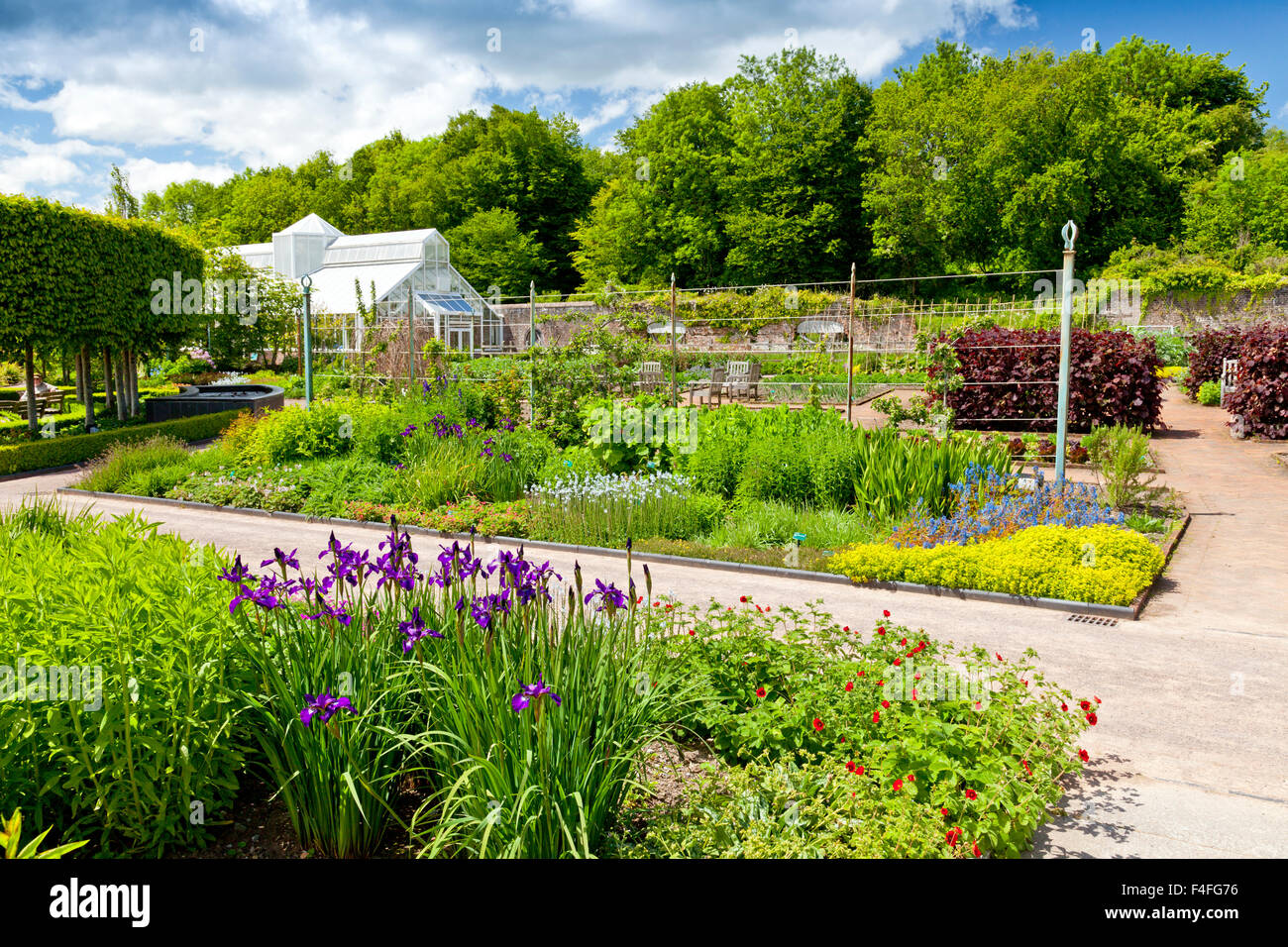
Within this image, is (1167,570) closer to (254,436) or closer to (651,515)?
(651,515)

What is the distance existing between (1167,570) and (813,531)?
10.1 ft

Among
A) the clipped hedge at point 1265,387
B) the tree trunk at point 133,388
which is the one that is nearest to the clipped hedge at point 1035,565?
the clipped hedge at point 1265,387

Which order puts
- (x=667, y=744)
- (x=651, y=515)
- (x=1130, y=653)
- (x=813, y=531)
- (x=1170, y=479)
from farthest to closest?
(x=1170, y=479), (x=651, y=515), (x=813, y=531), (x=1130, y=653), (x=667, y=744)

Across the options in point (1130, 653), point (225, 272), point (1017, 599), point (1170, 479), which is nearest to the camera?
point (1130, 653)

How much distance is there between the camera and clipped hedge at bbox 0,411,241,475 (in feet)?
46.1

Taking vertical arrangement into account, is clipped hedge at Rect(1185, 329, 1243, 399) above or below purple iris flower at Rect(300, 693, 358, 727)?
above

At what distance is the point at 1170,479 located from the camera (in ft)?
38.9

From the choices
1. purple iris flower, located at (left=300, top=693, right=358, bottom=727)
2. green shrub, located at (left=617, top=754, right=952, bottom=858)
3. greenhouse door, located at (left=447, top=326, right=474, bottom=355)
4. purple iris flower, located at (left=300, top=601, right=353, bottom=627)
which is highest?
greenhouse door, located at (left=447, top=326, right=474, bottom=355)

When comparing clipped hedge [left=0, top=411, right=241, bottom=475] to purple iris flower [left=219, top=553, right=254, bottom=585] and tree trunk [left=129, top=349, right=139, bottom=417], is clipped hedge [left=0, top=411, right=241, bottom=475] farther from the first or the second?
purple iris flower [left=219, top=553, right=254, bottom=585]

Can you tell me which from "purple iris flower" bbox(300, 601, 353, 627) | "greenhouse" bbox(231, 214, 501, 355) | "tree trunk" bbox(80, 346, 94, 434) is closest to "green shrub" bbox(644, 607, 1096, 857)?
"purple iris flower" bbox(300, 601, 353, 627)

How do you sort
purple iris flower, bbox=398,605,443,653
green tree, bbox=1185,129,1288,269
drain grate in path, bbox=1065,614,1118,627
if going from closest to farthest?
purple iris flower, bbox=398,605,443,653 → drain grate in path, bbox=1065,614,1118,627 → green tree, bbox=1185,129,1288,269

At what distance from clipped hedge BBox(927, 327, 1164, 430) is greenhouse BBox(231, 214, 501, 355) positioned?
2299 cm

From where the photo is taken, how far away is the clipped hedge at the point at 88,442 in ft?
46.1

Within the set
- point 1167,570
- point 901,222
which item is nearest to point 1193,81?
point 901,222
